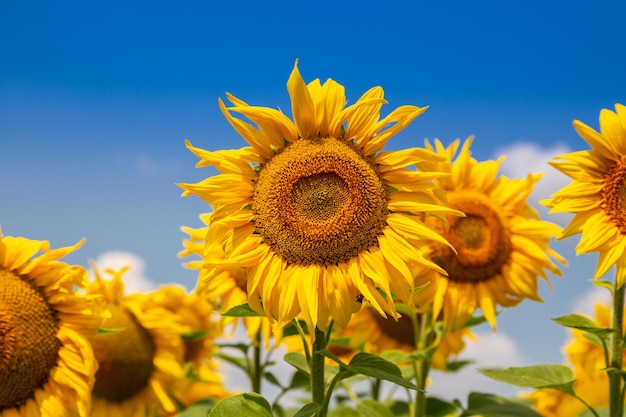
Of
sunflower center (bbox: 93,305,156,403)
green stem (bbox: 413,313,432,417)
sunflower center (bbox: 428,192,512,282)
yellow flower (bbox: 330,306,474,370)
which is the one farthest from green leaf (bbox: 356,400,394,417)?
sunflower center (bbox: 93,305,156,403)

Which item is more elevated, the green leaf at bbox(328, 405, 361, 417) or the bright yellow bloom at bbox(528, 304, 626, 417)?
the bright yellow bloom at bbox(528, 304, 626, 417)

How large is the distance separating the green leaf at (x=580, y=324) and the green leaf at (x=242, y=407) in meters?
1.74

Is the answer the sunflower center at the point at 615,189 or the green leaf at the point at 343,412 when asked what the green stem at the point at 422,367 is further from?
the sunflower center at the point at 615,189

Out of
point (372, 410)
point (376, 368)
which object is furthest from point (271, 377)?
point (376, 368)

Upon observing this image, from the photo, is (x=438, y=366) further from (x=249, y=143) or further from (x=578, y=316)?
(x=249, y=143)

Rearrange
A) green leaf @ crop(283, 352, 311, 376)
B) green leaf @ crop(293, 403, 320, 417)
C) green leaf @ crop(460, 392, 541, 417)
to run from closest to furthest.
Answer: green leaf @ crop(293, 403, 320, 417) < green leaf @ crop(283, 352, 311, 376) < green leaf @ crop(460, 392, 541, 417)

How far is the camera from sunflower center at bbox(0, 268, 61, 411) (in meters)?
4.61

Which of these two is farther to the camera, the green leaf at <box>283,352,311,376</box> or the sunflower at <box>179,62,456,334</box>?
the green leaf at <box>283,352,311,376</box>

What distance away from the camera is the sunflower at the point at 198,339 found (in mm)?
7258

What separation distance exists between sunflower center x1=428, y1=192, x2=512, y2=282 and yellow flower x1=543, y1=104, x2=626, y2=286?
879 millimetres

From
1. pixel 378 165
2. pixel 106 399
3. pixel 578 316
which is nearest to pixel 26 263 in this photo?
pixel 106 399

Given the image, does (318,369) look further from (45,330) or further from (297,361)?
(45,330)

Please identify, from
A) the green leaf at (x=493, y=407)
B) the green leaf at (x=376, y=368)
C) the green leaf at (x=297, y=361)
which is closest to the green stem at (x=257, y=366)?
the green leaf at (x=493, y=407)

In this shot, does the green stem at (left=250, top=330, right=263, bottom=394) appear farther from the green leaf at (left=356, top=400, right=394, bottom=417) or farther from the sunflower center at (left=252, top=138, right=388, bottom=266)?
the sunflower center at (left=252, top=138, right=388, bottom=266)
